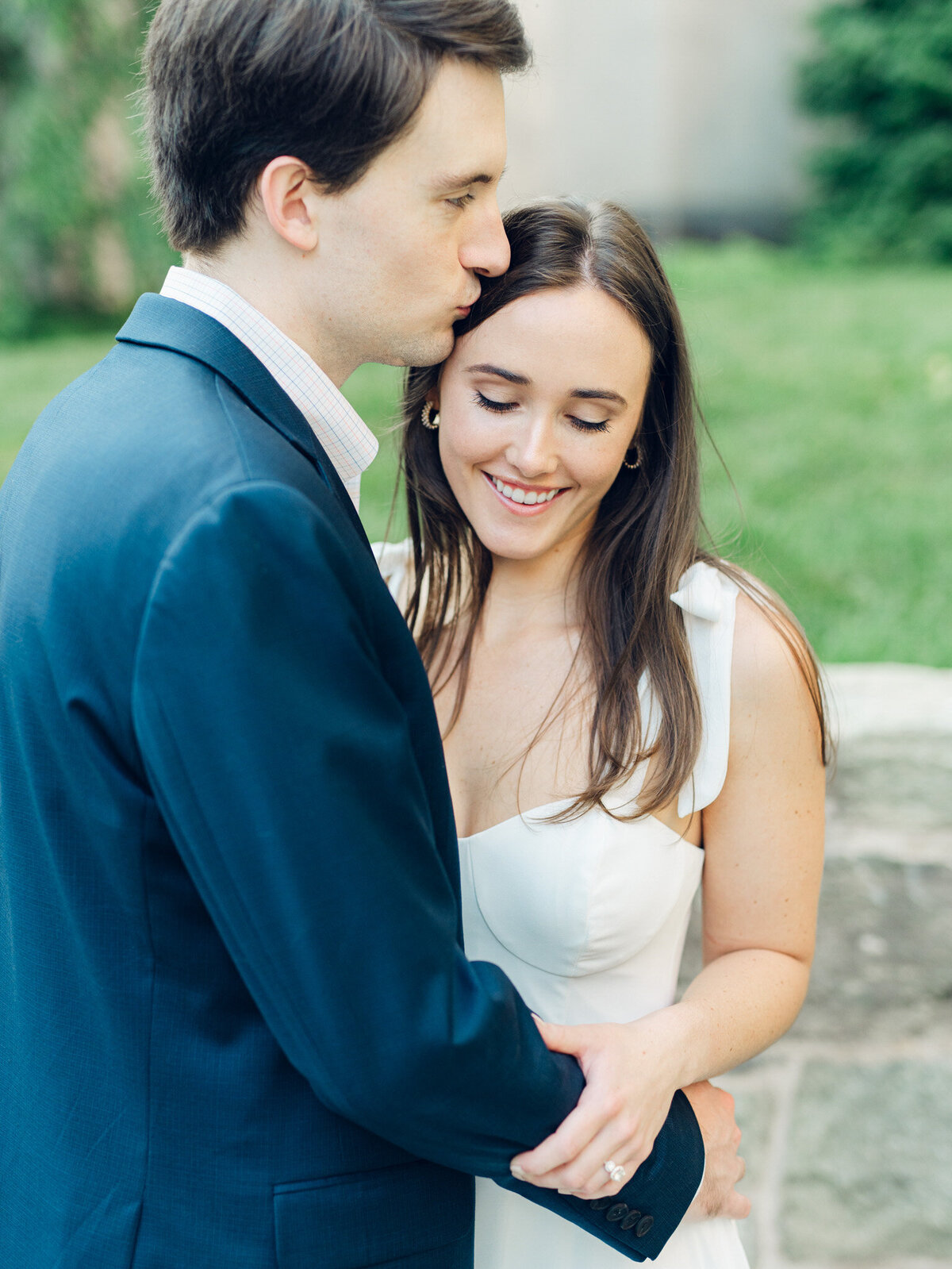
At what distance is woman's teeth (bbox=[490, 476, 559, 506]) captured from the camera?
1.99m

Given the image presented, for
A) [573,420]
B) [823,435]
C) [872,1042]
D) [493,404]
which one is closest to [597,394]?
[573,420]

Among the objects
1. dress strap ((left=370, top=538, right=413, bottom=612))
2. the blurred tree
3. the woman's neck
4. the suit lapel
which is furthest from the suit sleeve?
the blurred tree

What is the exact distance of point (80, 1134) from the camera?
1354mm

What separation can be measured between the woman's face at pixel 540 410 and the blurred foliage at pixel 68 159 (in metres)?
6.60

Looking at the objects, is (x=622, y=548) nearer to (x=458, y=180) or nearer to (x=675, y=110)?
(x=458, y=180)

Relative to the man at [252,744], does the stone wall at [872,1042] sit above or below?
below

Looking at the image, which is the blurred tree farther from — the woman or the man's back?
the man's back

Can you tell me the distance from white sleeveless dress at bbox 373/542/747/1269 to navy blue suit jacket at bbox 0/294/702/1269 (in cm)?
47

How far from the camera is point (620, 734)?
78.0 inches

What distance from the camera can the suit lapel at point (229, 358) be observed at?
52.3 inches

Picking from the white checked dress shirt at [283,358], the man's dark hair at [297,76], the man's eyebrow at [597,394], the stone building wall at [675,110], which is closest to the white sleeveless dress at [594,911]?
the man's eyebrow at [597,394]

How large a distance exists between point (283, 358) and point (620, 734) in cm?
87

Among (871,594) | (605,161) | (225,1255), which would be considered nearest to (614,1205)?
(225,1255)

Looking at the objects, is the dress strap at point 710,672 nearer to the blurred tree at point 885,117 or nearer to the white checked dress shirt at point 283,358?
the white checked dress shirt at point 283,358
